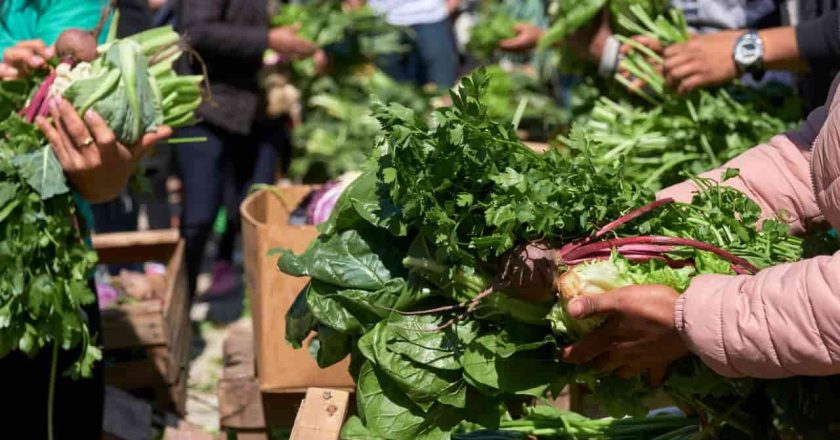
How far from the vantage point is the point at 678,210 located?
7.00 ft

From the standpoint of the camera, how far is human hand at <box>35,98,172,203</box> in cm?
272

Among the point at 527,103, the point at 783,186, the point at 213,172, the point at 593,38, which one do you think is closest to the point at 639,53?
the point at 593,38

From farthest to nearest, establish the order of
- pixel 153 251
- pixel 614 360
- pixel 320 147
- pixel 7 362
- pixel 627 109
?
pixel 320 147 → pixel 153 251 → pixel 627 109 → pixel 7 362 → pixel 614 360

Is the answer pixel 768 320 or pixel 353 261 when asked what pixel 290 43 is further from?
pixel 768 320

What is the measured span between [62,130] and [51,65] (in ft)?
0.70

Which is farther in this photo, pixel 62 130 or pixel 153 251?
pixel 153 251

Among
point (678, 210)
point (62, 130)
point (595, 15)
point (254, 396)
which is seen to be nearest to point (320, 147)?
point (595, 15)

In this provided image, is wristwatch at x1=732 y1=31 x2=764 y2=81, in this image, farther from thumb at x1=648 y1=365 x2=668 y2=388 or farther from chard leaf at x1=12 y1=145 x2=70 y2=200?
chard leaf at x1=12 y1=145 x2=70 y2=200

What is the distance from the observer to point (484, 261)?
202 cm

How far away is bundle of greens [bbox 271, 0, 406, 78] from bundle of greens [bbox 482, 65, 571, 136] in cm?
65

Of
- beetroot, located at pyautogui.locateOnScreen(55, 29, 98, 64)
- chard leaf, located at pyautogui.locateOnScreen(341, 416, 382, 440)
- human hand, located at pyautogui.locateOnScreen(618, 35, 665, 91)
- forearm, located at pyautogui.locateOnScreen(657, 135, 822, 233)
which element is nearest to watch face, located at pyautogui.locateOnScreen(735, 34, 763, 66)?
human hand, located at pyautogui.locateOnScreen(618, 35, 665, 91)

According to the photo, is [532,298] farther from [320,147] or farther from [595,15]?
[320,147]

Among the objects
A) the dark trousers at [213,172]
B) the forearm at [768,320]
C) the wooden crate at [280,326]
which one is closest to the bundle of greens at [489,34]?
the dark trousers at [213,172]

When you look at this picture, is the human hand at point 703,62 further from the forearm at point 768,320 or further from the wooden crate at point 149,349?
the wooden crate at point 149,349
